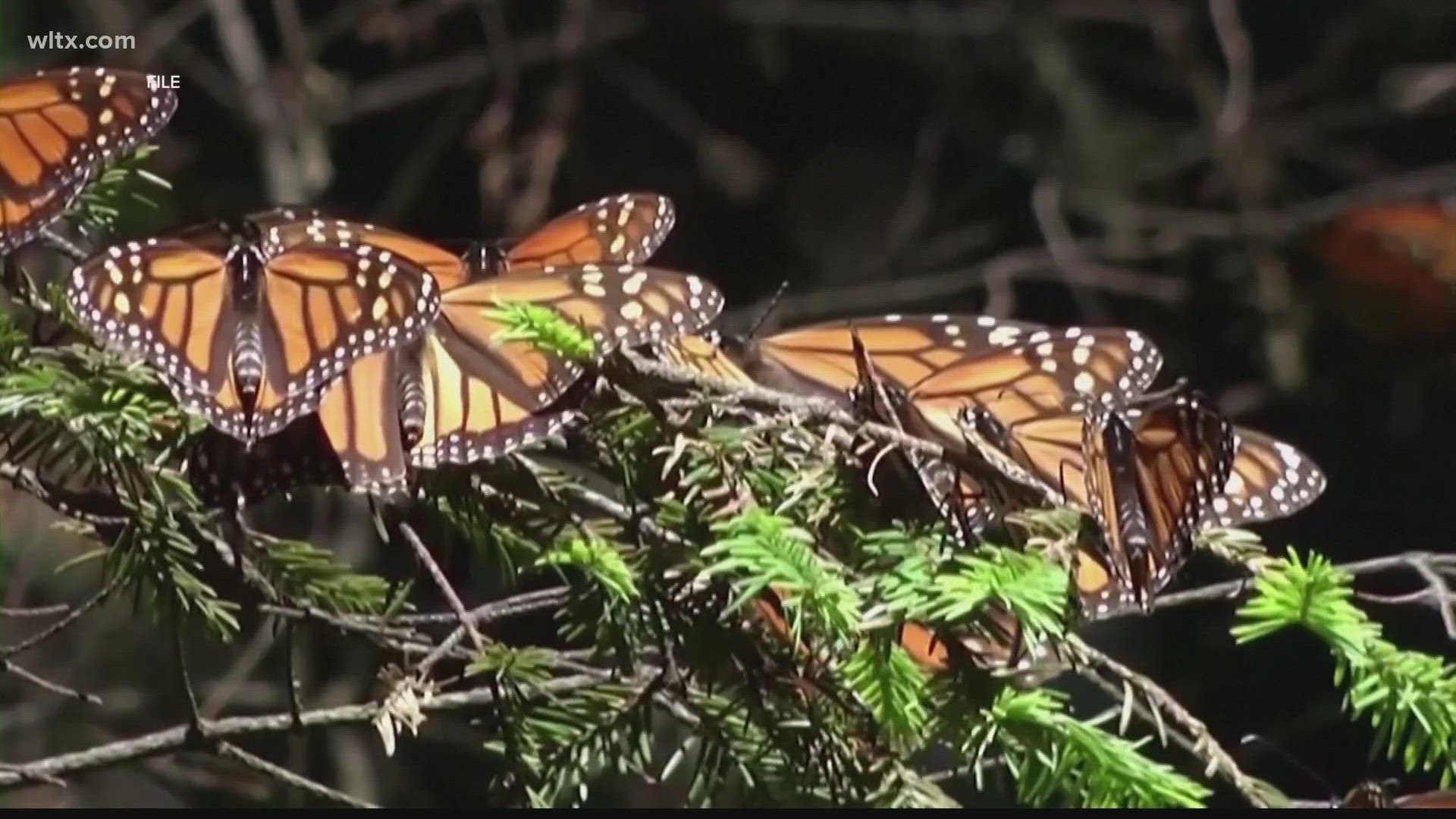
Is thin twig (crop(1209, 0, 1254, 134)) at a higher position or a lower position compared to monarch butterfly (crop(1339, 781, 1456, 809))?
higher

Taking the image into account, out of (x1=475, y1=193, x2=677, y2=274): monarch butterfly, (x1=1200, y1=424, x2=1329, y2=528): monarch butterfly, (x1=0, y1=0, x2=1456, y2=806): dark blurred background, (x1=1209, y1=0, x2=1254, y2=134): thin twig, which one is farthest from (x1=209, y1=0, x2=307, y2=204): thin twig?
(x1=1200, y1=424, x2=1329, y2=528): monarch butterfly

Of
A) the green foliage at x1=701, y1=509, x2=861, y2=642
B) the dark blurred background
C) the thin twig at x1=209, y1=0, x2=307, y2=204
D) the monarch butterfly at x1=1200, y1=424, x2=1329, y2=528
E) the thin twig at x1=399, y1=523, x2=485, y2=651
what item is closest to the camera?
the green foliage at x1=701, y1=509, x2=861, y2=642

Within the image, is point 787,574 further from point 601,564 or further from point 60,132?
point 60,132

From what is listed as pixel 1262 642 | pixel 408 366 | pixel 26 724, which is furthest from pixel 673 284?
pixel 1262 642

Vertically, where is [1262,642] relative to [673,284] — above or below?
above

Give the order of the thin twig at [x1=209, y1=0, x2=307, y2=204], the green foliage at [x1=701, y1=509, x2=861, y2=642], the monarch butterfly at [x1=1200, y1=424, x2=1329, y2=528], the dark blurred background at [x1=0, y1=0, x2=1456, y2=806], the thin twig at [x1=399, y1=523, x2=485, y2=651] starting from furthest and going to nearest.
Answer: the dark blurred background at [x1=0, y1=0, x2=1456, y2=806] → the thin twig at [x1=209, y1=0, x2=307, y2=204] → the monarch butterfly at [x1=1200, y1=424, x2=1329, y2=528] → the thin twig at [x1=399, y1=523, x2=485, y2=651] → the green foliage at [x1=701, y1=509, x2=861, y2=642]

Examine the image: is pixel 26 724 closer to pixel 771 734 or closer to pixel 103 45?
pixel 103 45

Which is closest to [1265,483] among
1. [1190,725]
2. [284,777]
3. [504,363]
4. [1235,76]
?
[1190,725]

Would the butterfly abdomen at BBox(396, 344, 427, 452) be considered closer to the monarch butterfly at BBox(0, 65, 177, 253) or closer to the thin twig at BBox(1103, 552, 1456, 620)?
the monarch butterfly at BBox(0, 65, 177, 253)
